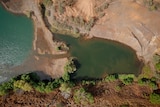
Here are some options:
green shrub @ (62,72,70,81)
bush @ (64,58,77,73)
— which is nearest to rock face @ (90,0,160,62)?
bush @ (64,58,77,73)

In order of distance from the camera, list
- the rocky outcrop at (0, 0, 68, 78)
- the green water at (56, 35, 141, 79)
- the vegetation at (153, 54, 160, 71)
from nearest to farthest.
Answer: the vegetation at (153, 54, 160, 71)
the green water at (56, 35, 141, 79)
the rocky outcrop at (0, 0, 68, 78)

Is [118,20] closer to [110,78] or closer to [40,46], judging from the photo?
[110,78]

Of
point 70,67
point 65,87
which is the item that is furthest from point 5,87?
point 70,67

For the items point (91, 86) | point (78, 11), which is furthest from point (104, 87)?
point (78, 11)

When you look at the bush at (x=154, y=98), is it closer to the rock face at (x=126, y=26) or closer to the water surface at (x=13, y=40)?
the rock face at (x=126, y=26)

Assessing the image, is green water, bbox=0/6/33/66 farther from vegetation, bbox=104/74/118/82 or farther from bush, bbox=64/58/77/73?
vegetation, bbox=104/74/118/82

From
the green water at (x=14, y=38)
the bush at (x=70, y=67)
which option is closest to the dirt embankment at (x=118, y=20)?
the green water at (x=14, y=38)

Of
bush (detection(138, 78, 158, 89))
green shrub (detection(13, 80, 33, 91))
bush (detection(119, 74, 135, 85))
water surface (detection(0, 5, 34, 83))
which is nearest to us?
green shrub (detection(13, 80, 33, 91))
